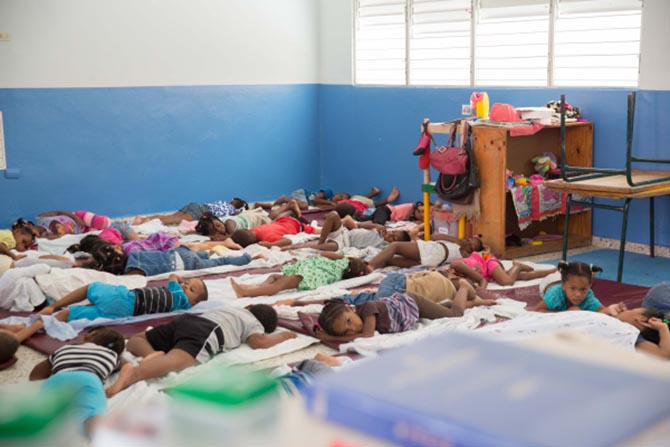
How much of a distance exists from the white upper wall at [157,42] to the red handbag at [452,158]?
3367 mm

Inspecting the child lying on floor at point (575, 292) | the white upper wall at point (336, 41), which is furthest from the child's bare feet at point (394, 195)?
the child lying on floor at point (575, 292)

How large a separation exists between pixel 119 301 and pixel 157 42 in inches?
175

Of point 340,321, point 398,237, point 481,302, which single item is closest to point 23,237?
point 398,237

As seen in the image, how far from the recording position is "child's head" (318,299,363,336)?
4406 mm

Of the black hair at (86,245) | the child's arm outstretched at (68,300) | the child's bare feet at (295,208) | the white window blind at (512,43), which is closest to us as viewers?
the child's arm outstretched at (68,300)

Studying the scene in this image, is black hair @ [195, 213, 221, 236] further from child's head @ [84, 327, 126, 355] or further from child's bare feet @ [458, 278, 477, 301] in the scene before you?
child's head @ [84, 327, 126, 355]

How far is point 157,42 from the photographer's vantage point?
8.48 m

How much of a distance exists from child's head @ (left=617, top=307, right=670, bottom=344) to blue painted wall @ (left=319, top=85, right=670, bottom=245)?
8.30 feet

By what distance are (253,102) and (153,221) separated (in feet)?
6.84

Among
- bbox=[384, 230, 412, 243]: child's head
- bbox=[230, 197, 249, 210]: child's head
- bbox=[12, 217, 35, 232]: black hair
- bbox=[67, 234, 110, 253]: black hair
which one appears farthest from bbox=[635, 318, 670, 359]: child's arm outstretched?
bbox=[230, 197, 249, 210]: child's head

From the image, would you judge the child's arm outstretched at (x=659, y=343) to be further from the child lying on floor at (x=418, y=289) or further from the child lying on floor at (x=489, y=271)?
the child lying on floor at (x=489, y=271)

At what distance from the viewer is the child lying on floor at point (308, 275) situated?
539 centimetres

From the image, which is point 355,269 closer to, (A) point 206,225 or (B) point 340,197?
(A) point 206,225

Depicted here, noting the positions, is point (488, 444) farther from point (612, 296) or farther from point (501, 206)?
point (501, 206)
